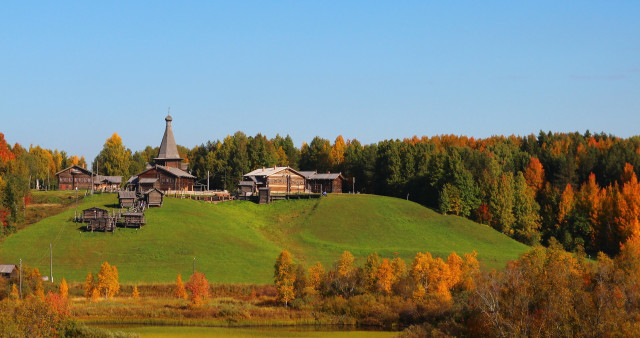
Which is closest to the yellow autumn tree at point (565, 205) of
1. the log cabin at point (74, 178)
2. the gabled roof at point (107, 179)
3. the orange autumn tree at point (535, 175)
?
the orange autumn tree at point (535, 175)

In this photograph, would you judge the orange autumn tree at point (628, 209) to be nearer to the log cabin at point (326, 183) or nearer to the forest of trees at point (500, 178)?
the forest of trees at point (500, 178)

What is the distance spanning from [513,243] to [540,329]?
198ft

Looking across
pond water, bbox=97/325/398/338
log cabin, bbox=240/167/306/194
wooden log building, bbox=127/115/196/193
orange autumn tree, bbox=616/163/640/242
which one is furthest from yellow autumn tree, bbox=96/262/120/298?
orange autumn tree, bbox=616/163/640/242

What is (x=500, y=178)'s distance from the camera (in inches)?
4464

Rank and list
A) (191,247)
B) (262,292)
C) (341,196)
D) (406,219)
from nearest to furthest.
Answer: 1. (262,292)
2. (191,247)
3. (406,219)
4. (341,196)

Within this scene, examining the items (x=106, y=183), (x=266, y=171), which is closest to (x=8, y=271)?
(x=106, y=183)

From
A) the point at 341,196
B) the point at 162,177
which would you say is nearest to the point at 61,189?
the point at 162,177

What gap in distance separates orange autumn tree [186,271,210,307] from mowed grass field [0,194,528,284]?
8066 millimetres

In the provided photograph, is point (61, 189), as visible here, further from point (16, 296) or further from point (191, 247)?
point (16, 296)

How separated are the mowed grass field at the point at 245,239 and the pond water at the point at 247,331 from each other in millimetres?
15216

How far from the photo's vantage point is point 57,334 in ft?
155

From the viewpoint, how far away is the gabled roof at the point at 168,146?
414 ft

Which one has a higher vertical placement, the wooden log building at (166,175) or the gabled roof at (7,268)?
the wooden log building at (166,175)

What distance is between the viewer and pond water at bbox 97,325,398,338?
5614cm
